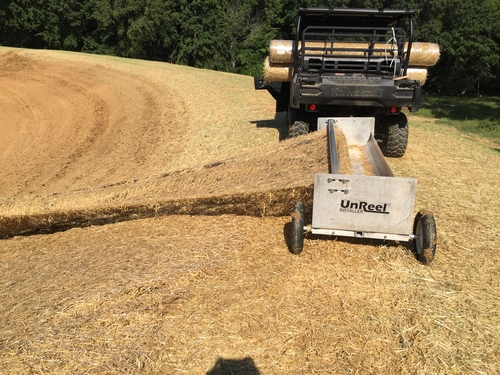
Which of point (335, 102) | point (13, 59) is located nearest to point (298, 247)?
point (335, 102)

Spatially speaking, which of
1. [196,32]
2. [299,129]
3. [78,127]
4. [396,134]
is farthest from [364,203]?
[196,32]

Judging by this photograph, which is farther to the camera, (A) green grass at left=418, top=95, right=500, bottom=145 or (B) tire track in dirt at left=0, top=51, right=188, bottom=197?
(A) green grass at left=418, top=95, right=500, bottom=145

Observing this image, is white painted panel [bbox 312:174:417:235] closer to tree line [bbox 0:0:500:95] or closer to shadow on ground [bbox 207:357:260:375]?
shadow on ground [bbox 207:357:260:375]

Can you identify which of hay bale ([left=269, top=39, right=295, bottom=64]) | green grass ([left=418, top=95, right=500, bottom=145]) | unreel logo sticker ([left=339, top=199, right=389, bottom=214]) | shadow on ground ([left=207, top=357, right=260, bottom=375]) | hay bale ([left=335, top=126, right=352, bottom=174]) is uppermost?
hay bale ([left=269, top=39, right=295, bottom=64])

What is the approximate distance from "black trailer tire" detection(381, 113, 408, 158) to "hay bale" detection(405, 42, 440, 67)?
1998mm

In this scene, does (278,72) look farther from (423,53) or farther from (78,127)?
(78,127)

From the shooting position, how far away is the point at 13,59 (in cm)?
2148

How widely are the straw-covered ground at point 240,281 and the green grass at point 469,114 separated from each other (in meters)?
10.6

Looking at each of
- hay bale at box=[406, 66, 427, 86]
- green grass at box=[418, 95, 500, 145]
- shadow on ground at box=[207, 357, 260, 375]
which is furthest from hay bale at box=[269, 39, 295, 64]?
green grass at box=[418, 95, 500, 145]

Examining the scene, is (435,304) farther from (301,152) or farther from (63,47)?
(63,47)

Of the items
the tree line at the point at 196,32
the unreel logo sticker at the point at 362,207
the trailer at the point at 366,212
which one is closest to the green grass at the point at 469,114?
the tree line at the point at 196,32

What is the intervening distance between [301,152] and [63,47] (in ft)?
133

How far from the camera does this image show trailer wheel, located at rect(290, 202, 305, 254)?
13.6 feet

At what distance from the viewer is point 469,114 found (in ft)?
77.5
